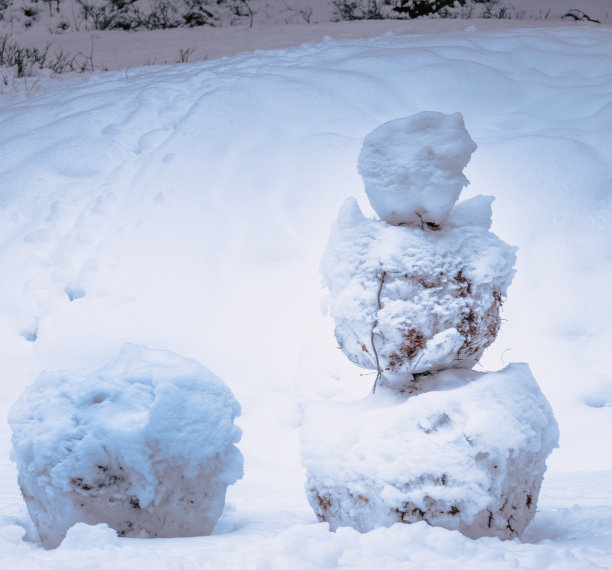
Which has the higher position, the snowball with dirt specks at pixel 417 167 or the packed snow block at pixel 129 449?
the snowball with dirt specks at pixel 417 167

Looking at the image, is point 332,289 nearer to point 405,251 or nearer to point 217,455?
point 405,251

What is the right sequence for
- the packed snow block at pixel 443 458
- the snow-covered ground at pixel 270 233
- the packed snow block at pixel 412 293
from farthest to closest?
1. the snow-covered ground at pixel 270 233
2. the packed snow block at pixel 412 293
3. the packed snow block at pixel 443 458

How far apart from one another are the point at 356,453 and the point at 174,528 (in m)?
0.44

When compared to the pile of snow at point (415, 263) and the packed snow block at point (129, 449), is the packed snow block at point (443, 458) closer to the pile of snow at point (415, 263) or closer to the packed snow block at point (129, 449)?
the pile of snow at point (415, 263)

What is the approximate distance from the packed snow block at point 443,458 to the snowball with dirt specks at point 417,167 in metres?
0.39

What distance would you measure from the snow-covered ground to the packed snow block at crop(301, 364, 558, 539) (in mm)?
95

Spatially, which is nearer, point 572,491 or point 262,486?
point 572,491

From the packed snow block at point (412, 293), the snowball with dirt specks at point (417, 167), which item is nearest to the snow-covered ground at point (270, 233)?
the packed snow block at point (412, 293)

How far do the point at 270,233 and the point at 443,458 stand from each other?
75.9 inches

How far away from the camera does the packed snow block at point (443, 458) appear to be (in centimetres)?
151

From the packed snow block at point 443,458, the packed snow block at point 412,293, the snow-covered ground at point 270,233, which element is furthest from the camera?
the snow-covered ground at point 270,233

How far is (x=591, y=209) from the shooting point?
332 centimetres

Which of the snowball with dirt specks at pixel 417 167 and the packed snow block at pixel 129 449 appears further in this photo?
the snowball with dirt specks at pixel 417 167

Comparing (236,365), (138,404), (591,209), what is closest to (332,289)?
(138,404)
